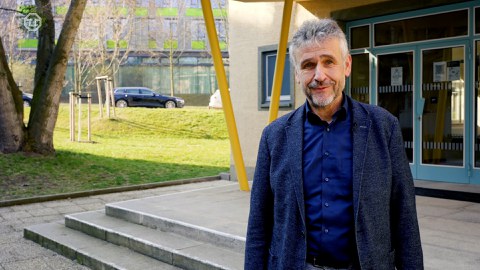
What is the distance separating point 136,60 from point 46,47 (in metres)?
36.2

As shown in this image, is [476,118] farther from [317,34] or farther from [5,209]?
[5,209]

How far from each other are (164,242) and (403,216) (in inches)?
185

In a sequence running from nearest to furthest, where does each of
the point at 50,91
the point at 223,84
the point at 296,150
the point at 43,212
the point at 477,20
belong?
1. the point at 296,150
2. the point at 477,20
3. the point at 223,84
4. the point at 43,212
5. the point at 50,91

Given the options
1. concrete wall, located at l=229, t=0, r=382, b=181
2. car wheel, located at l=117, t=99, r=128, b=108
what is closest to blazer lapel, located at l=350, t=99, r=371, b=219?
concrete wall, located at l=229, t=0, r=382, b=181

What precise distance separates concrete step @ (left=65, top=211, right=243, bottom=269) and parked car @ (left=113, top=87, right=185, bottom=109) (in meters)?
24.4

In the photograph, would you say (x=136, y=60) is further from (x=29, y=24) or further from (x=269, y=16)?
(x=269, y=16)

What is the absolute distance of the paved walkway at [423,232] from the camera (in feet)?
16.8

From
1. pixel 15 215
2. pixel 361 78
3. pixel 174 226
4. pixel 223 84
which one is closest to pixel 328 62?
pixel 174 226

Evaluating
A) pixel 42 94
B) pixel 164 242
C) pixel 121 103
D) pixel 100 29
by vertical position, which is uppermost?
pixel 100 29

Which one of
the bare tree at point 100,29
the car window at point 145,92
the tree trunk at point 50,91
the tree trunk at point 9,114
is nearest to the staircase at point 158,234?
the tree trunk at point 9,114

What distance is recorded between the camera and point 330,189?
229 centimetres

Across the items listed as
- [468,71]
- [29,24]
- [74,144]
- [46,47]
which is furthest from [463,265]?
[74,144]

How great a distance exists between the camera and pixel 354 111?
7.79 ft

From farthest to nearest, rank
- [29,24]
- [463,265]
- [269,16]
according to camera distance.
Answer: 1. [29,24]
2. [269,16]
3. [463,265]
